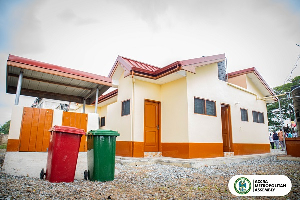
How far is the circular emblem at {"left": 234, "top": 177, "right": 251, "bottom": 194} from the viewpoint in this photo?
121 inches

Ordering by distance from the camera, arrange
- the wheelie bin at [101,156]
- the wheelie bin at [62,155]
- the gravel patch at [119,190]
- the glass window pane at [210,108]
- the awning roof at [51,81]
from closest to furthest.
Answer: the gravel patch at [119,190]
the wheelie bin at [62,155]
the wheelie bin at [101,156]
the awning roof at [51,81]
the glass window pane at [210,108]

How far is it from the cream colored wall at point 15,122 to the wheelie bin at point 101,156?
2993mm

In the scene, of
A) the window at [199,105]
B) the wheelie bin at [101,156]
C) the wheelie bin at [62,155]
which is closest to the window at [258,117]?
the window at [199,105]

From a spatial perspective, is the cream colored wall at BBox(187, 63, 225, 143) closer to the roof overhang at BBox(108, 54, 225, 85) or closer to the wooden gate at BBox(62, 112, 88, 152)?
the roof overhang at BBox(108, 54, 225, 85)

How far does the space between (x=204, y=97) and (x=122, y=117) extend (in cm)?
382

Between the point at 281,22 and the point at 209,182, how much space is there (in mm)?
10453

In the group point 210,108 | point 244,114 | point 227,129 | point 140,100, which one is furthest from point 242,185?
point 244,114

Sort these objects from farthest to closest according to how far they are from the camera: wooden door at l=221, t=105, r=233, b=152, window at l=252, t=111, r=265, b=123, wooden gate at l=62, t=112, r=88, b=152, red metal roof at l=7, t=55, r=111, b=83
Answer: window at l=252, t=111, r=265, b=123 → wooden door at l=221, t=105, r=233, b=152 → wooden gate at l=62, t=112, r=88, b=152 → red metal roof at l=7, t=55, r=111, b=83

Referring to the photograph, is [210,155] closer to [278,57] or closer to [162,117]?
[162,117]

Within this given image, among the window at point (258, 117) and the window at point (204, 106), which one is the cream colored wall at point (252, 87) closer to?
the window at point (258, 117)

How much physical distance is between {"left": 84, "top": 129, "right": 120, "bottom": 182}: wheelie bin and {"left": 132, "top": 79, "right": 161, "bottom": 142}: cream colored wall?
11.5ft

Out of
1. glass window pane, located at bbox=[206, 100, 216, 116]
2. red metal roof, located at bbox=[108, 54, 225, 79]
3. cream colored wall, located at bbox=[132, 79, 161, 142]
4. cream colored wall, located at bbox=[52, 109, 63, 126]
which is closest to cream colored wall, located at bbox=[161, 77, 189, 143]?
cream colored wall, located at bbox=[132, 79, 161, 142]

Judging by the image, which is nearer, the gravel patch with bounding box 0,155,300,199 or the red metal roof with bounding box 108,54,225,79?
the gravel patch with bounding box 0,155,300,199

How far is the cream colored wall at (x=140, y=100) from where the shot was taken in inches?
296
